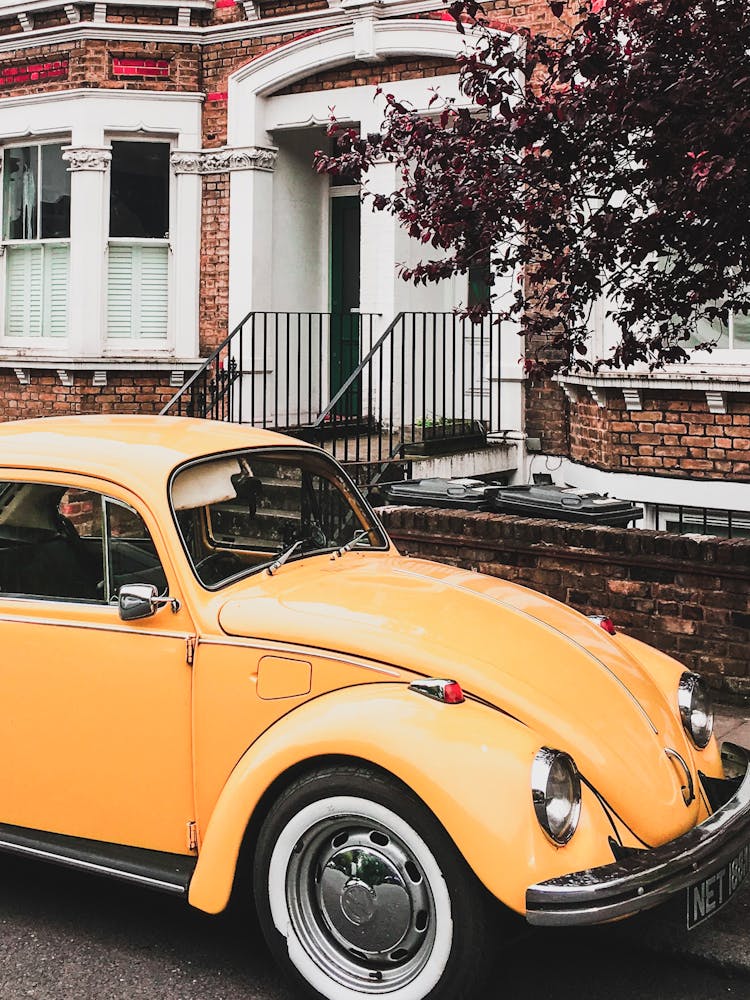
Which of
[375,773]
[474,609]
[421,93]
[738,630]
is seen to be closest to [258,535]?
[474,609]

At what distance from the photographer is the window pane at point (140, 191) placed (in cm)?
1351

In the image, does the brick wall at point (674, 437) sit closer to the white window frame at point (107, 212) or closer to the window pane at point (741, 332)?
the window pane at point (741, 332)

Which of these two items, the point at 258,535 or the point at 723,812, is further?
the point at 258,535

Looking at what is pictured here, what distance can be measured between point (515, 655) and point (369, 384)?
7019mm

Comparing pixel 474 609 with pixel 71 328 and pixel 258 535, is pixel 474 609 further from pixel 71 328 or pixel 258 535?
pixel 71 328

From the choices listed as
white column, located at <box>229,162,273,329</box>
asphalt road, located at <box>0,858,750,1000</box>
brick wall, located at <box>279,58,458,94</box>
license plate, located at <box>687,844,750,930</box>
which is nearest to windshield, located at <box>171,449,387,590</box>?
asphalt road, located at <box>0,858,750,1000</box>

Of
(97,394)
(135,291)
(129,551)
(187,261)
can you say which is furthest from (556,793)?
(135,291)

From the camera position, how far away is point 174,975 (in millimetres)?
3922

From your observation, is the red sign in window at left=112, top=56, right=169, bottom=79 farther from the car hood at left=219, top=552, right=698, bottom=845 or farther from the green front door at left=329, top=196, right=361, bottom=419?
the car hood at left=219, top=552, right=698, bottom=845

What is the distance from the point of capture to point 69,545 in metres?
4.62

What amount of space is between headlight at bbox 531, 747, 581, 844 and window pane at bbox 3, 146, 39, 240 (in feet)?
39.5

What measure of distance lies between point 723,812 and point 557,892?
805 millimetres

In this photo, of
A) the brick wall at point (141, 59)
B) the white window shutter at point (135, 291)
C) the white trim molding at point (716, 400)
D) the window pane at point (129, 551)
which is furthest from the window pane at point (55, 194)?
the window pane at point (129, 551)

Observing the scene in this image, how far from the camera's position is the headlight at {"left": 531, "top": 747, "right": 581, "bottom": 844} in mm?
3408
